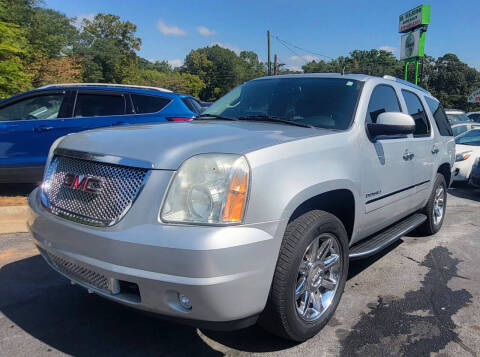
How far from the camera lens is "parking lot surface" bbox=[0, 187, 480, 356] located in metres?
2.60

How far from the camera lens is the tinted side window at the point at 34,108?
613 cm

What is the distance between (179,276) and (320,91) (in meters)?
2.29

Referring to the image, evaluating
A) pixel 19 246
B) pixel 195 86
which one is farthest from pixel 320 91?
pixel 195 86

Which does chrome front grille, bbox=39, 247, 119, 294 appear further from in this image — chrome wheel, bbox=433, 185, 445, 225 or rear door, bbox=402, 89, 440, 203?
chrome wheel, bbox=433, 185, 445, 225

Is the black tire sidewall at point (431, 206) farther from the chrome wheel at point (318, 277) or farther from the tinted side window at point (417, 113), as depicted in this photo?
the chrome wheel at point (318, 277)

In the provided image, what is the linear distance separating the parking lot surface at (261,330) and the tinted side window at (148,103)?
3.27m

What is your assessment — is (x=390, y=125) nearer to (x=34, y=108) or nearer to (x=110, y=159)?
(x=110, y=159)

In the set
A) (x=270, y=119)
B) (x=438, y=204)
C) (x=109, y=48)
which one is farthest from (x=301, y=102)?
(x=109, y=48)

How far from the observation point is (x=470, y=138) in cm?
1009

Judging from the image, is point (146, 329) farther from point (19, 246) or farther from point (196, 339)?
point (19, 246)

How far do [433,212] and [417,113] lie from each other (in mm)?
1412

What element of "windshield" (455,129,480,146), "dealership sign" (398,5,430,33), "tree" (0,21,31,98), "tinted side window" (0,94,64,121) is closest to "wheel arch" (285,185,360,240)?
"tinted side window" (0,94,64,121)

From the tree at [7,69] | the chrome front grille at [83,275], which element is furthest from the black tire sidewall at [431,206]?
the tree at [7,69]

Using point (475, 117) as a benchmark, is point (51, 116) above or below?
above
